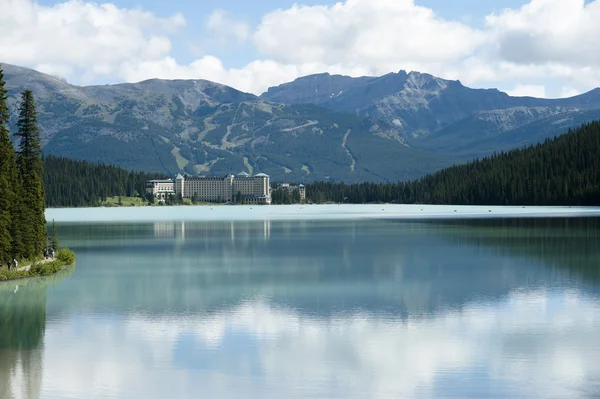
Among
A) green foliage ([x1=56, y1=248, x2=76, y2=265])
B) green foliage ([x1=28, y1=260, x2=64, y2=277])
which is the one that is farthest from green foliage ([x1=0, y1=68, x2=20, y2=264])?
green foliage ([x1=56, y1=248, x2=76, y2=265])

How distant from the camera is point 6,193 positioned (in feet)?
194

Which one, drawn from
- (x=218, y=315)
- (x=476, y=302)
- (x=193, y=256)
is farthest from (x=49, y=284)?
(x=476, y=302)

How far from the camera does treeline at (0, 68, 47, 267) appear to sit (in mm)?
58844

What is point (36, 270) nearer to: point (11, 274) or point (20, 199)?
point (11, 274)

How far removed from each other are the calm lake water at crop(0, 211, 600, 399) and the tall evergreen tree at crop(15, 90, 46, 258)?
484 centimetres

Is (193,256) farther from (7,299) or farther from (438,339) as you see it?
(438,339)

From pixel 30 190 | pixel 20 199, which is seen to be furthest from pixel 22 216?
pixel 30 190

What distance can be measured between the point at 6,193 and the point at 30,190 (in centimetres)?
1200

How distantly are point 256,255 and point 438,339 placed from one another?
45.4 metres

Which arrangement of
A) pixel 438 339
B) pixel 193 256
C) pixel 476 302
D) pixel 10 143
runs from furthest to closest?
pixel 193 256, pixel 10 143, pixel 476 302, pixel 438 339

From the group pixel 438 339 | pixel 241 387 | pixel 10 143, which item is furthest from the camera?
pixel 10 143

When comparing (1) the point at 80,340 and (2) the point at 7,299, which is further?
(2) the point at 7,299

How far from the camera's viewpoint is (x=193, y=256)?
251 feet

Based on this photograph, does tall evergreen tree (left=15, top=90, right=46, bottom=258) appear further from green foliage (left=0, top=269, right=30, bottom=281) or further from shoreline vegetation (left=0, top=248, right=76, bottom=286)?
green foliage (left=0, top=269, right=30, bottom=281)
